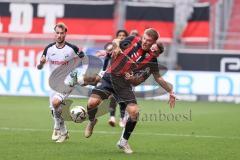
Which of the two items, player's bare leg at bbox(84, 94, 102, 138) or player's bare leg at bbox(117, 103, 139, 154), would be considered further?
player's bare leg at bbox(84, 94, 102, 138)

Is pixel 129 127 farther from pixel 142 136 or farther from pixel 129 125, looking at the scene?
pixel 142 136

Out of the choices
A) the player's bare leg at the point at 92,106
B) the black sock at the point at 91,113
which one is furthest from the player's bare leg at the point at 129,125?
the black sock at the point at 91,113

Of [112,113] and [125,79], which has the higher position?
[125,79]

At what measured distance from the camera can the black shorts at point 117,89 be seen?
13.4 m

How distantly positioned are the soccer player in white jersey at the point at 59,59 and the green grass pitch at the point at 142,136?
259mm

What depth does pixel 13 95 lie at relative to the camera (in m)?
30.3

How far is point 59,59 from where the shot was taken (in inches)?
593

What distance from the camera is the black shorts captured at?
13398 millimetres

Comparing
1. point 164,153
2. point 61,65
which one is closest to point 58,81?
point 61,65

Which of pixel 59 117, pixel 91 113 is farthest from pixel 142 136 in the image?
pixel 91 113

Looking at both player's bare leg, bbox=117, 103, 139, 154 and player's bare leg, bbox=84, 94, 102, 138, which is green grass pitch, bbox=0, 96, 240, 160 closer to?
player's bare leg, bbox=117, 103, 139, 154

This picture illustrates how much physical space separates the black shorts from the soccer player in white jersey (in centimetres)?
136

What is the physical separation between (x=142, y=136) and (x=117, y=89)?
10.2ft

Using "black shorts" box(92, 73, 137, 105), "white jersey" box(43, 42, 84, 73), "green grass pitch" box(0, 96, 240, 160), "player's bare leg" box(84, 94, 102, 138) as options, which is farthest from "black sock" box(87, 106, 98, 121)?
"white jersey" box(43, 42, 84, 73)
